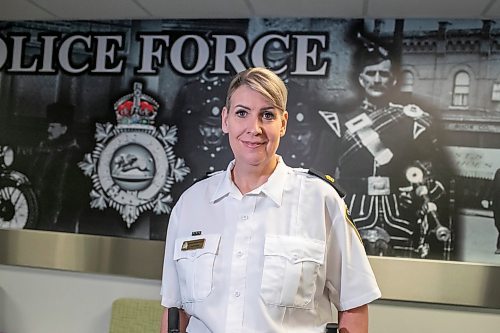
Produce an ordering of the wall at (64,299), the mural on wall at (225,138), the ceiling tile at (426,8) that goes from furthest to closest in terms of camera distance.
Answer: the wall at (64,299)
the mural on wall at (225,138)
the ceiling tile at (426,8)

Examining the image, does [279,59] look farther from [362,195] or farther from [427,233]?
[427,233]

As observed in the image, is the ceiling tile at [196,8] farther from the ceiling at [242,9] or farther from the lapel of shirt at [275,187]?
the lapel of shirt at [275,187]

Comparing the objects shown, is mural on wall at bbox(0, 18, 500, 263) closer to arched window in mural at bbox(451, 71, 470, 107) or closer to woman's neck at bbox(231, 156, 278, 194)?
arched window in mural at bbox(451, 71, 470, 107)

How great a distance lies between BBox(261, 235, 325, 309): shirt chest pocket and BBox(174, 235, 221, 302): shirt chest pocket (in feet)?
0.56

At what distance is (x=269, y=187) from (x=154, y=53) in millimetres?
1708

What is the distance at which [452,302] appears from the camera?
2.65 meters

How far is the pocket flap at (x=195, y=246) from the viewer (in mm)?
1606

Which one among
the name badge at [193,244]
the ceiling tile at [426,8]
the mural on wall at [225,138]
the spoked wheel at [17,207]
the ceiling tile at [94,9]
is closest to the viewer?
the name badge at [193,244]

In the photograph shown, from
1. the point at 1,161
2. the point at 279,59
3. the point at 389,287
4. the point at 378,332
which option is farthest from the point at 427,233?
the point at 1,161

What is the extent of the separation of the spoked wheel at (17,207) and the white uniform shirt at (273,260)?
71.3 inches

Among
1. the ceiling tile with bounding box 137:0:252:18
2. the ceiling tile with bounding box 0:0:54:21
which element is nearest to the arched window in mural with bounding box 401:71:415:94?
the ceiling tile with bounding box 137:0:252:18

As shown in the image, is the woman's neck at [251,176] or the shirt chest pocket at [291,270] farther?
the woman's neck at [251,176]

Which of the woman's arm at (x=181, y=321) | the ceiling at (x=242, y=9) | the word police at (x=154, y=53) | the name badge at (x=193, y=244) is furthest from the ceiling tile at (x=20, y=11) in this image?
the woman's arm at (x=181, y=321)

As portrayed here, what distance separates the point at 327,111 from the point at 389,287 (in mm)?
993
